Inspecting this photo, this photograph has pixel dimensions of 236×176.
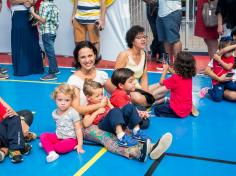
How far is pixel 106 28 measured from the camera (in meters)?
7.62

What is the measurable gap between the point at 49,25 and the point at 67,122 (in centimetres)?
334

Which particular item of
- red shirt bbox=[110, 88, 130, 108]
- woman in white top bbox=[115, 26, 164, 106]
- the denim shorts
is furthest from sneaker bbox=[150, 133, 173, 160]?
the denim shorts

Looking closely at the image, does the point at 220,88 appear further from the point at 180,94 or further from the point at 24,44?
the point at 24,44

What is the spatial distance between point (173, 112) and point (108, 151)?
1165mm

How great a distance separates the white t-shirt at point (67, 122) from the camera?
3803mm

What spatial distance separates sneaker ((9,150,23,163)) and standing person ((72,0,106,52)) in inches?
149

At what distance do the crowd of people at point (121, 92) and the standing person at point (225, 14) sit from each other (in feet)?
0.05

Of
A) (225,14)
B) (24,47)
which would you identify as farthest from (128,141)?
(24,47)

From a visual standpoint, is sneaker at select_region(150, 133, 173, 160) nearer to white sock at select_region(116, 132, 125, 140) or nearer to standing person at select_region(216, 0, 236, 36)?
white sock at select_region(116, 132, 125, 140)

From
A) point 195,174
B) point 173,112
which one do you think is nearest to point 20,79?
point 173,112

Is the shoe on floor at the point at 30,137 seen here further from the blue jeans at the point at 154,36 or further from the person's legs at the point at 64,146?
the blue jeans at the point at 154,36

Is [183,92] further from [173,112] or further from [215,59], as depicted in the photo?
[215,59]

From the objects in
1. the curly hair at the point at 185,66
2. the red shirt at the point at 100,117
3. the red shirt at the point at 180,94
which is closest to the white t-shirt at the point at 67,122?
the red shirt at the point at 100,117

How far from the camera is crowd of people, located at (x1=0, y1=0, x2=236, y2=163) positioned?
147 inches
